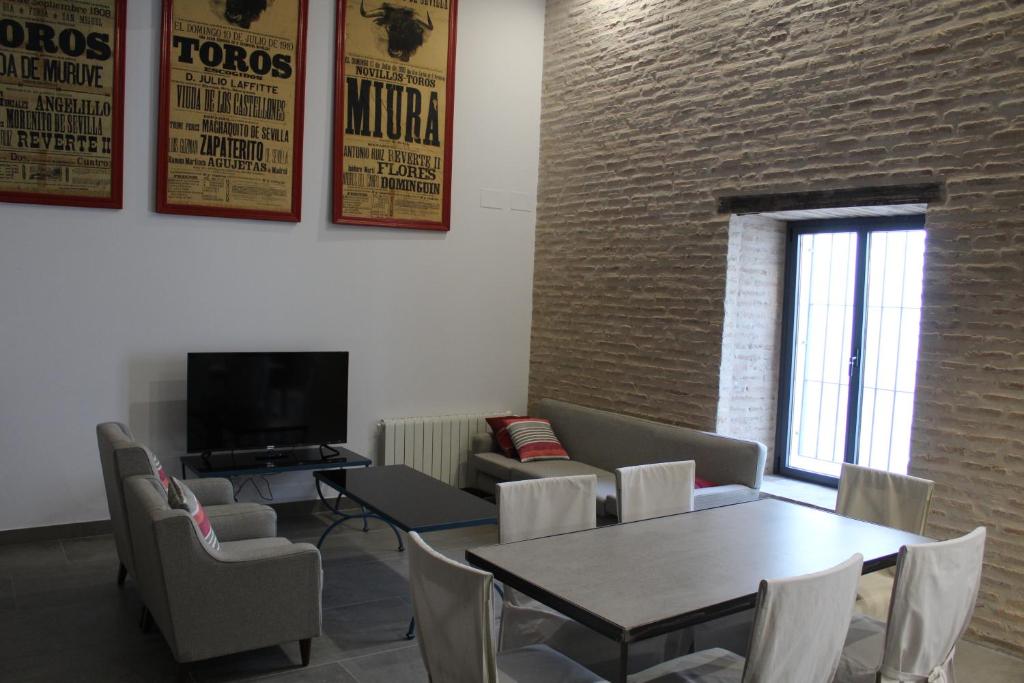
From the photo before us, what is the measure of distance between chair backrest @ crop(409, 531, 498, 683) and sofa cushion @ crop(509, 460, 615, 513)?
3334mm

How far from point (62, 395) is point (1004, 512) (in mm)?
5458

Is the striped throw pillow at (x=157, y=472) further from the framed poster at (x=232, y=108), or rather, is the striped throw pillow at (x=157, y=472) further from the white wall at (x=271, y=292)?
the framed poster at (x=232, y=108)

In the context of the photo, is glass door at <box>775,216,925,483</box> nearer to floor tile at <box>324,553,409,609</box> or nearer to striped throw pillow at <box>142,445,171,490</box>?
floor tile at <box>324,553,409,609</box>

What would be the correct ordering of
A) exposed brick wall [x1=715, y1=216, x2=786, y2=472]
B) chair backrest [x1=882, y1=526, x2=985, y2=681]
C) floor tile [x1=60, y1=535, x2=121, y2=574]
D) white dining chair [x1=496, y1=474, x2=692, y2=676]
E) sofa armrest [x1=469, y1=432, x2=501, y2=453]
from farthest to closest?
1. sofa armrest [x1=469, y1=432, x2=501, y2=453]
2. exposed brick wall [x1=715, y1=216, x2=786, y2=472]
3. floor tile [x1=60, y1=535, x2=121, y2=574]
4. white dining chair [x1=496, y1=474, x2=692, y2=676]
5. chair backrest [x1=882, y1=526, x2=985, y2=681]

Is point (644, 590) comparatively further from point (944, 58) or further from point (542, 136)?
point (542, 136)

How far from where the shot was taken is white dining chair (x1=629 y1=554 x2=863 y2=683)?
96.4 inches

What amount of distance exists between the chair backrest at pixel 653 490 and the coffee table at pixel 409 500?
614 millimetres

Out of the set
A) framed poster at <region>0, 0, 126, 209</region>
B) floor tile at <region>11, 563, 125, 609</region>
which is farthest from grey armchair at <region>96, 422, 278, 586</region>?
framed poster at <region>0, 0, 126, 209</region>

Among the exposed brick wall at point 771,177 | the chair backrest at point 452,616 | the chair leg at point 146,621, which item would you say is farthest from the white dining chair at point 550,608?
the exposed brick wall at point 771,177

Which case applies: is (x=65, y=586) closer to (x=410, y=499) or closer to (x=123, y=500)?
(x=123, y=500)

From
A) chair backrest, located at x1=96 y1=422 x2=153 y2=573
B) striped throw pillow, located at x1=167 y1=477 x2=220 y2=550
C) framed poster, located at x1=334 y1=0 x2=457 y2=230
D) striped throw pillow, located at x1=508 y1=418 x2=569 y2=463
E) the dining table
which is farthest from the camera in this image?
striped throw pillow, located at x1=508 y1=418 x2=569 y2=463

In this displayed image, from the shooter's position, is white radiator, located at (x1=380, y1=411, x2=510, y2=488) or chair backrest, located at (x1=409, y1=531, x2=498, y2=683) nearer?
chair backrest, located at (x1=409, y1=531, x2=498, y2=683)

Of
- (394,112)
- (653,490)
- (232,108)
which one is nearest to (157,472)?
(653,490)

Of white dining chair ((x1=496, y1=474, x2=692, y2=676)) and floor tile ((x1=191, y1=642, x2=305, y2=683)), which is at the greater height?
white dining chair ((x1=496, y1=474, x2=692, y2=676))
